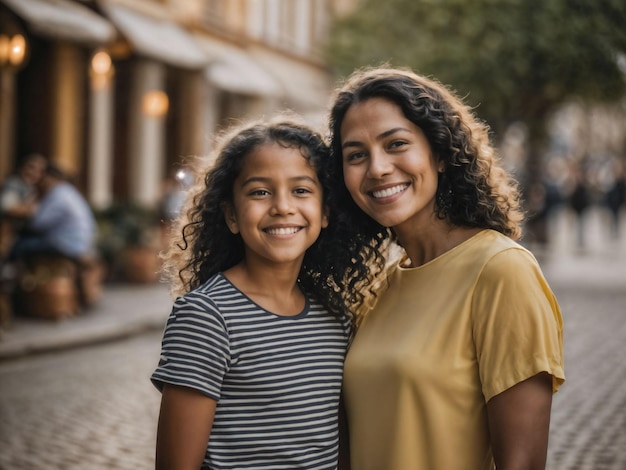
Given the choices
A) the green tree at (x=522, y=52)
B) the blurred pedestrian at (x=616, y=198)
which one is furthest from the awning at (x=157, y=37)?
the blurred pedestrian at (x=616, y=198)

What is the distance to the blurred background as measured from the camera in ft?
24.4

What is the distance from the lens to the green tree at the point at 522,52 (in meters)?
17.0

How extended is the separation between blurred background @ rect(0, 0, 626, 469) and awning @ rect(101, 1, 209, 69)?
6 centimetres

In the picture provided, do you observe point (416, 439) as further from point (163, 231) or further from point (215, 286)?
point (163, 231)

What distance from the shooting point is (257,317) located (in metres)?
2.49

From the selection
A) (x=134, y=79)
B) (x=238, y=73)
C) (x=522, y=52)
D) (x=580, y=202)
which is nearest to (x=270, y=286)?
(x=522, y=52)

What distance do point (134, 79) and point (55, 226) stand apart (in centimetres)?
907

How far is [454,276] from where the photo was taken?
250 centimetres

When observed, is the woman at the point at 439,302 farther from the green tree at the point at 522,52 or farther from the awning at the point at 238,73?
the awning at the point at 238,73

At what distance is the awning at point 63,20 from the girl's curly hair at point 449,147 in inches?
434

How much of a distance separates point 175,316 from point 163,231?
15.2 m

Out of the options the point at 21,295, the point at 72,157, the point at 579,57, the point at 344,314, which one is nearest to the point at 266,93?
the point at 72,157

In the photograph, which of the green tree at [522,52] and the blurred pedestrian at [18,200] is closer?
the blurred pedestrian at [18,200]

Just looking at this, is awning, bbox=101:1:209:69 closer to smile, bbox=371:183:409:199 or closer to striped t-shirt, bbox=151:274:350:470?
smile, bbox=371:183:409:199
